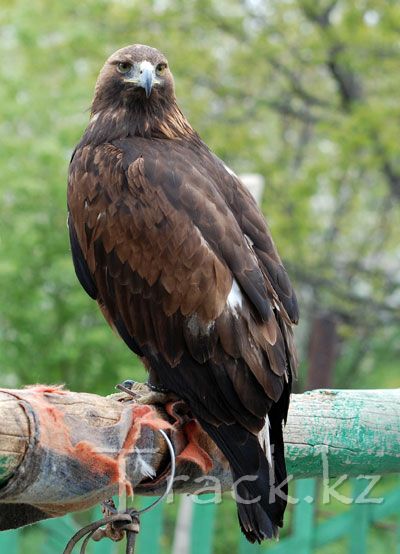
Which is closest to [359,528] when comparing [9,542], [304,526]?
[304,526]

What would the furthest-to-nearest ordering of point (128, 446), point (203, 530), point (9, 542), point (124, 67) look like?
1. point (203, 530)
2. point (9, 542)
3. point (124, 67)
4. point (128, 446)

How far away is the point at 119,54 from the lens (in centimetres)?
462

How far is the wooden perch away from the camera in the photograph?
8.18 feet

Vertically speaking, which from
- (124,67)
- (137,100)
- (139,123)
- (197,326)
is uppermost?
(124,67)

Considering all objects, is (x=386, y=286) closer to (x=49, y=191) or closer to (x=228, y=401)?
(x=49, y=191)

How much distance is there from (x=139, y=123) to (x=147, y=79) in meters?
0.19

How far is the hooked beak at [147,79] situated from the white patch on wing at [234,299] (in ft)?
3.97

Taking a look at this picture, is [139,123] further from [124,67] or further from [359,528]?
[359,528]

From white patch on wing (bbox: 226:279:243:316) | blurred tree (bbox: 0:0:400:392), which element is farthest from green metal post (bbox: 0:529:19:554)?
blurred tree (bbox: 0:0:400:392)

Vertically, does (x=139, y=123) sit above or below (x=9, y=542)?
above

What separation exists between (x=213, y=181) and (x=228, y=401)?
1.02 metres

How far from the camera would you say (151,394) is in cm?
366

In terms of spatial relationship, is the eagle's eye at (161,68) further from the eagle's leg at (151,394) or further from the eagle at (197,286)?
the eagle's leg at (151,394)

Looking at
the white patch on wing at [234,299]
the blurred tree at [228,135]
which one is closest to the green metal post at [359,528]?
the white patch on wing at [234,299]
